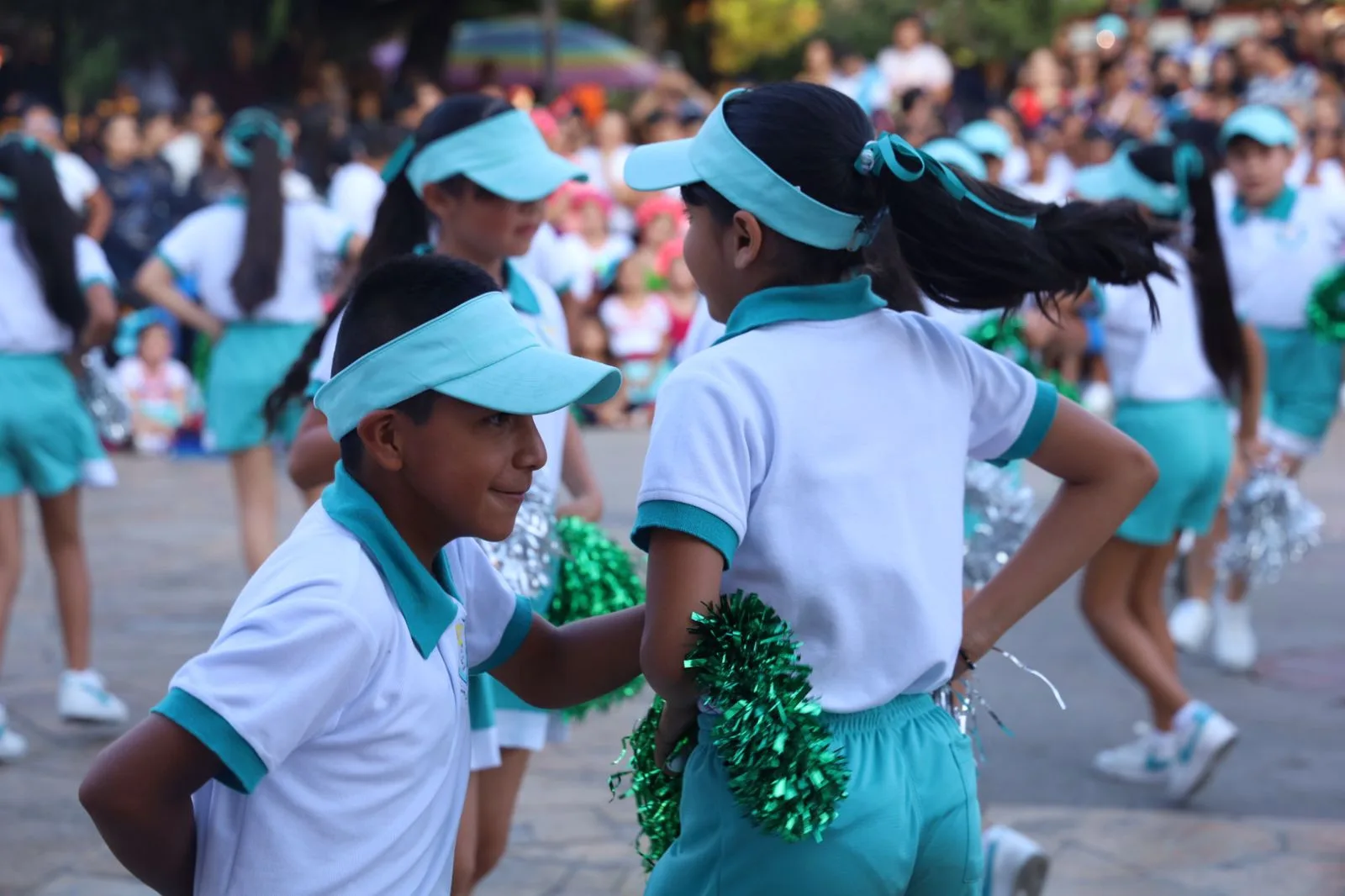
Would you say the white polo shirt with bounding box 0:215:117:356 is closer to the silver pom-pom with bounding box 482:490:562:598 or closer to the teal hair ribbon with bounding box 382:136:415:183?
the teal hair ribbon with bounding box 382:136:415:183

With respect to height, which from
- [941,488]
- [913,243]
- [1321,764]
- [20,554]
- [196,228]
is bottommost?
[1321,764]

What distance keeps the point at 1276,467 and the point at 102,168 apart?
950cm

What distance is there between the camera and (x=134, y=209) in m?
12.7

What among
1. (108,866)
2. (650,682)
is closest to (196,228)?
(108,866)

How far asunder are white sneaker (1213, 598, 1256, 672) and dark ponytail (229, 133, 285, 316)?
3967mm

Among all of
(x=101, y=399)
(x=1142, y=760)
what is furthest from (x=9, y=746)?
(x=1142, y=760)

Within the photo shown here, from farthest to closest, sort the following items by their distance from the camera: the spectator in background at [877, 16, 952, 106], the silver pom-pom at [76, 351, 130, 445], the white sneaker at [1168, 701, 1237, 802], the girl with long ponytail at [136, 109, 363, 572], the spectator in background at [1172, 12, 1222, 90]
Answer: the spectator in background at [1172, 12, 1222, 90]
the spectator in background at [877, 16, 952, 106]
the girl with long ponytail at [136, 109, 363, 572]
the silver pom-pom at [76, 351, 130, 445]
the white sneaker at [1168, 701, 1237, 802]

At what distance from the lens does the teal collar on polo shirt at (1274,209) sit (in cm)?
691

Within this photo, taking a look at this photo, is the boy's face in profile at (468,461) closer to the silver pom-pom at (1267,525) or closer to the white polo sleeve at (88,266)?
the white polo sleeve at (88,266)

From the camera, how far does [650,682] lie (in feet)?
7.25

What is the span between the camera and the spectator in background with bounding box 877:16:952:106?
16812mm

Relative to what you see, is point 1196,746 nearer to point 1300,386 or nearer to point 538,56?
point 1300,386

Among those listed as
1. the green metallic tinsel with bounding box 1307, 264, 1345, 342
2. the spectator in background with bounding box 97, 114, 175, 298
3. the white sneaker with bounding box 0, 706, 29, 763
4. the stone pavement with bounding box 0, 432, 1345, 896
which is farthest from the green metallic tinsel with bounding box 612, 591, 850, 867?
the spectator in background with bounding box 97, 114, 175, 298

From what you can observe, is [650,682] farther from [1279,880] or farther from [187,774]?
[1279,880]
